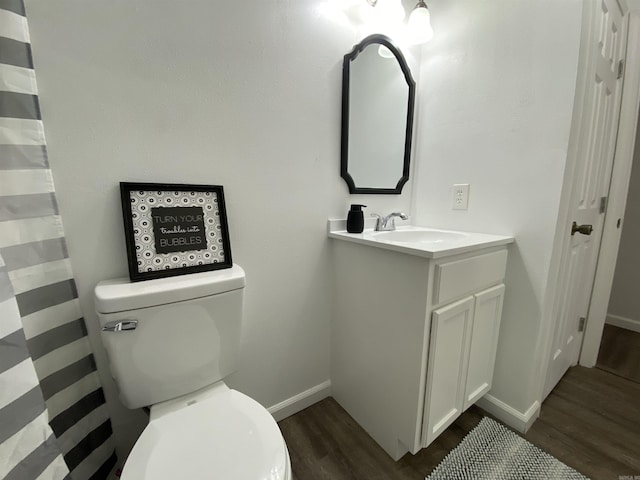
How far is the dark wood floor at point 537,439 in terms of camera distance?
1083 mm

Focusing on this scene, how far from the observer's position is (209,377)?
94 cm

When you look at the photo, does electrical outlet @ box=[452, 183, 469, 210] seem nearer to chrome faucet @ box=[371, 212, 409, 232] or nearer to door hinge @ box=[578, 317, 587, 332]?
chrome faucet @ box=[371, 212, 409, 232]


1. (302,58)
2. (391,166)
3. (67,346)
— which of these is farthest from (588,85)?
(67,346)

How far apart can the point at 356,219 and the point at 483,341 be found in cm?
77

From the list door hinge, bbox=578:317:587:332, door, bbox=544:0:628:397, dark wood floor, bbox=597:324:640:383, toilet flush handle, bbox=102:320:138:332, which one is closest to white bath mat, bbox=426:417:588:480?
door, bbox=544:0:628:397

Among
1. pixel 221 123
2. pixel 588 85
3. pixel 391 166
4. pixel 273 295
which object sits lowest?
pixel 273 295

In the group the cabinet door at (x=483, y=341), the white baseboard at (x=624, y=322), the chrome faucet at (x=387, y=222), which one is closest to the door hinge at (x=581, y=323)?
the cabinet door at (x=483, y=341)

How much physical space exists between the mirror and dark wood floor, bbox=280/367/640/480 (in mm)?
1128

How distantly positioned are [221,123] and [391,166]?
892 mm

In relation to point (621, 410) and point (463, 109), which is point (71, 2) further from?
point (621, 410)

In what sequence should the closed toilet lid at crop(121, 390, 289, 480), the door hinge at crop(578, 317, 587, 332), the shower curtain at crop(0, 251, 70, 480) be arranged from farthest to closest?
the door hinge at crop(578, 317, 587, 332), the closed toilet lid at crop(121, 390, 289, 480), the shower curtain at crop(0, 251, 70, 480)

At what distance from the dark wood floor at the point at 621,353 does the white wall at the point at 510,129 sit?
894 mm

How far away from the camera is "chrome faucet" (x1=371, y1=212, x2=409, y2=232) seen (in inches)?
55.3

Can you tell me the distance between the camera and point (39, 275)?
75cm
